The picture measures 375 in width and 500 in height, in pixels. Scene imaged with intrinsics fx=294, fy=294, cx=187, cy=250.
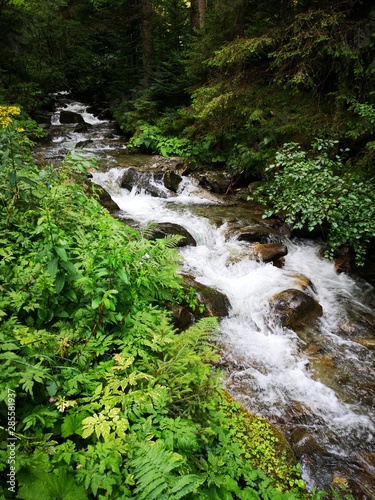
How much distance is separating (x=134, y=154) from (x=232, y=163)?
15.4 feet

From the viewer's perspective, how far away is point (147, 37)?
613 inches

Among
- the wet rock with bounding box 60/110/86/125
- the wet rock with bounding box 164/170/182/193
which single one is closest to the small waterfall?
the wet rock with bounding box 164/170/182/193

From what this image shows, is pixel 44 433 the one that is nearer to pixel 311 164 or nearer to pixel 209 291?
pixel 209 291

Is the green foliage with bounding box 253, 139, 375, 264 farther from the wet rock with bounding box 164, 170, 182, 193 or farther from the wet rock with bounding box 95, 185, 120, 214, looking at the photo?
the wet rock with bounding box 164, 170, 182, 193

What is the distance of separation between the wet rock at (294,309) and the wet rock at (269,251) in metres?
1.31

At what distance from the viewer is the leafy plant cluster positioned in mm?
1709

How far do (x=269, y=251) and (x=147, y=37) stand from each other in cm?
1474

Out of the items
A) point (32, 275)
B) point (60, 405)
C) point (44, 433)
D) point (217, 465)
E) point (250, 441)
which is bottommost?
point (250, 441)

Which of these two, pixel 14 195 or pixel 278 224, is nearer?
pixel 14 195

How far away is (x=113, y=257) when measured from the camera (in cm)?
262

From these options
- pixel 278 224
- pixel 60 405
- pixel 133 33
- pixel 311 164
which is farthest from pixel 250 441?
pixel 133 33

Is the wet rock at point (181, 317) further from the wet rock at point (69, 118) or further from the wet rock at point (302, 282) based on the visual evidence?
the wet rock at point (69, 118)

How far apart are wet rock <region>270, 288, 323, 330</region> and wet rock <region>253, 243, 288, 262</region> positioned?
51.7 inches

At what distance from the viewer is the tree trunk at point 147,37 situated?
1488 centimetres
